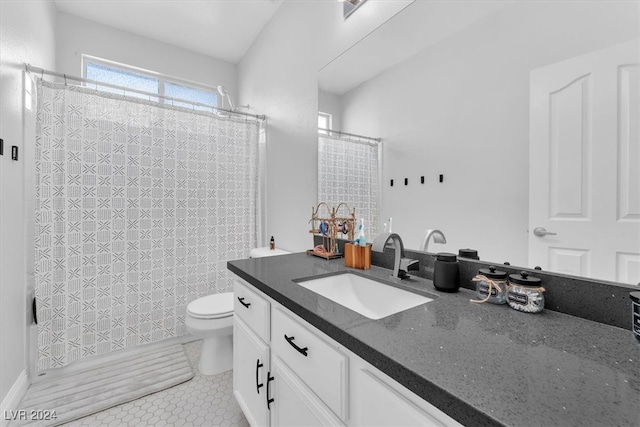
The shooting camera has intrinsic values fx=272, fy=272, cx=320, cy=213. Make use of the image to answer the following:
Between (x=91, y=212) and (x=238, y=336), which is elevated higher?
(x=91, y=212)

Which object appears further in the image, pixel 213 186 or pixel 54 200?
pixel 213 186

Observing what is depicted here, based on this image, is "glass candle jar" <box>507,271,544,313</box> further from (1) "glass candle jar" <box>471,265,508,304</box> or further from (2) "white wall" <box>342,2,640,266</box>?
(2) "white wall" <box>342,2,640,266</box>

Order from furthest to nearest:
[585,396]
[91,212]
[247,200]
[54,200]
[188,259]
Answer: [247,200] < [188,259] < [91,212] < [54,200] < [585,396]

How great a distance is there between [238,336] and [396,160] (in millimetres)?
1090

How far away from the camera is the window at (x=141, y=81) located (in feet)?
8.55

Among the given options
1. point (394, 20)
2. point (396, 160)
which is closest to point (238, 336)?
point (396, 160)

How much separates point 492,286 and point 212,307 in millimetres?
1665

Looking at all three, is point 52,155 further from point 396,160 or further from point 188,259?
point 396,160

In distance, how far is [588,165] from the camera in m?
0.69

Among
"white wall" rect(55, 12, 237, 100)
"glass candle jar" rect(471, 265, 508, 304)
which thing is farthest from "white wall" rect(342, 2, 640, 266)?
"white wall" rect(55, 12, 237, 100)

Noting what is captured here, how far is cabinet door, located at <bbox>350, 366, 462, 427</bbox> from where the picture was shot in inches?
17.7

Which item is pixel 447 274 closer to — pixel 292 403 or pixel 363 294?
pixel 363 294

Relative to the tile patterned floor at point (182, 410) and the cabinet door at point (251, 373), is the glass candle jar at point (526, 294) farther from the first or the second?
the tile patterned floor at point (182, 410)

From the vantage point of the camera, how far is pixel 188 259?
2.19m
